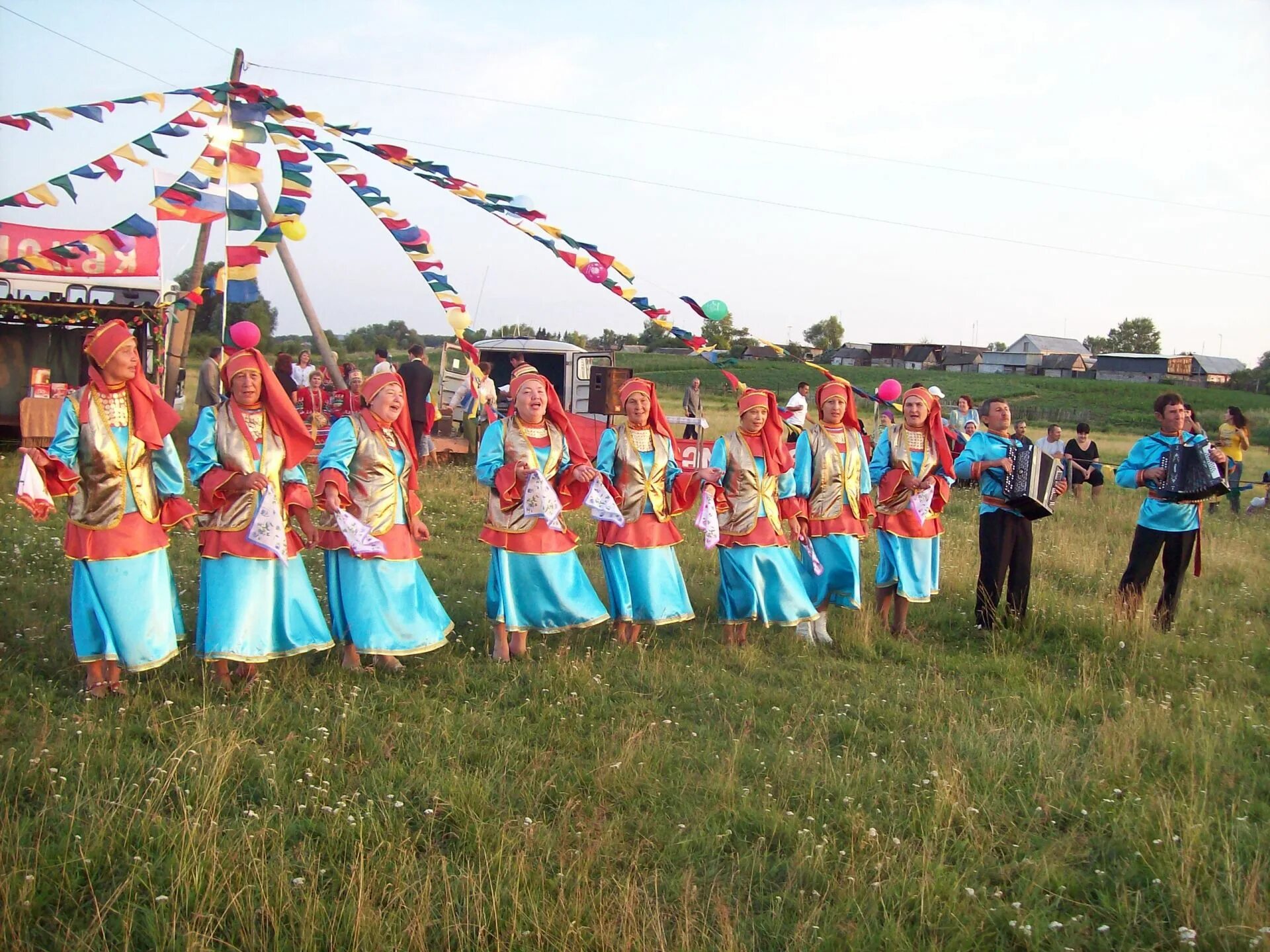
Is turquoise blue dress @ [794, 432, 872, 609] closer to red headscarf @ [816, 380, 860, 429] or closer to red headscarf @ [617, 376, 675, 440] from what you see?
red headscarf @ [816, 380, 860, 429]

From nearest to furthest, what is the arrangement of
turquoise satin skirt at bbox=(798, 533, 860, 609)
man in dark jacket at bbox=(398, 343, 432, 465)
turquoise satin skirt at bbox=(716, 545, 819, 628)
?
turquoise satin skirt at bbox=(716, 545, 819, 628) → turquoise satin skirt at bbox=(798, 533, 860, 609) → man in dark jacket at bbox=(398, 343, 432, 465)

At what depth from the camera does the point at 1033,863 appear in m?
4.20

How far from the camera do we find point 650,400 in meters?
7.50

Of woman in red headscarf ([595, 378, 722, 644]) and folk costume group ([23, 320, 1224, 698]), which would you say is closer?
folk costume group ([23, 320, 1224, 698])

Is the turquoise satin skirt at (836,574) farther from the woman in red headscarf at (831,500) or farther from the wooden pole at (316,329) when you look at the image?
the wooden pole at (316,329)

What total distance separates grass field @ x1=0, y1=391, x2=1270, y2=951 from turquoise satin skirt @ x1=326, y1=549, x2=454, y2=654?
24 centimetres

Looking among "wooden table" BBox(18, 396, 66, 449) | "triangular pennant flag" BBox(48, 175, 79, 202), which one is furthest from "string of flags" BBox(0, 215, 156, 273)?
"wooden table" BBox(18, 396, 66, 449)

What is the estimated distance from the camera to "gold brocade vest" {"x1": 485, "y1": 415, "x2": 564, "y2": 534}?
700 cm

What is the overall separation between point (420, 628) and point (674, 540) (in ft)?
6.83

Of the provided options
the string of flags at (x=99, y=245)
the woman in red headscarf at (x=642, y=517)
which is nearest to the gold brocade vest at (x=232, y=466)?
the string of flags at (x=99, y=245)

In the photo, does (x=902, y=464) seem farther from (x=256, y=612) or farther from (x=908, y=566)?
(x=256, y=612)

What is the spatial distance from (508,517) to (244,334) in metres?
2.16

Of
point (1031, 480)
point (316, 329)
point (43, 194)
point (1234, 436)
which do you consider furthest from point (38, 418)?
point (1234, 436)

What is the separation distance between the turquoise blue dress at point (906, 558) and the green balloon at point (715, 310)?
2.23 m
